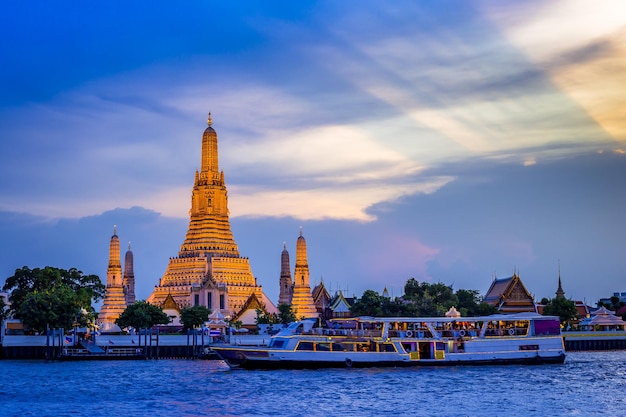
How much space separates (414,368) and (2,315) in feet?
151

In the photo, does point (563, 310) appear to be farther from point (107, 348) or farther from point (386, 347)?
point (107, 348)

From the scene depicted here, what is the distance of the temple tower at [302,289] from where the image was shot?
424ft

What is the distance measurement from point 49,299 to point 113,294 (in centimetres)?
2588

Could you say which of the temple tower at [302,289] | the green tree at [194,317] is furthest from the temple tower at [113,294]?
the temple tower at [302,289]

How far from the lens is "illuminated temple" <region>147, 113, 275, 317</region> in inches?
→ 5113

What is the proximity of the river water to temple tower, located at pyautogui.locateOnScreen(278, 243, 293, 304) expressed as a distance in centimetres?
5743

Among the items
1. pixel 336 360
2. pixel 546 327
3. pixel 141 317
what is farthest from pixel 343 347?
pixel 141 317

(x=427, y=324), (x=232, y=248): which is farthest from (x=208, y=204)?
(x=427, y=324)

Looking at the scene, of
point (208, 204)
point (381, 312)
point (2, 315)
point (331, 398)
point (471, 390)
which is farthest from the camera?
point (208, 204)

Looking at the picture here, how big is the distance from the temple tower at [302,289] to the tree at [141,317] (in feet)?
70.8

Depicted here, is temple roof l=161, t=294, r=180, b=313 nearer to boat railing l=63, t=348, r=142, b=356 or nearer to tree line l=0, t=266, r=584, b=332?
tree line l=0, t=266, r=584, b=332

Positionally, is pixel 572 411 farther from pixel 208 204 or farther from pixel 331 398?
pixel 208 204

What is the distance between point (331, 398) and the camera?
201 feet

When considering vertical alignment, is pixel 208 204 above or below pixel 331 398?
above
